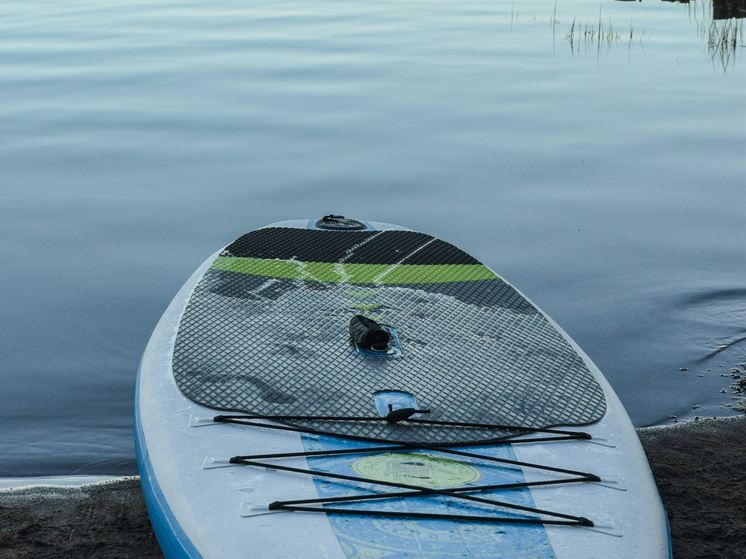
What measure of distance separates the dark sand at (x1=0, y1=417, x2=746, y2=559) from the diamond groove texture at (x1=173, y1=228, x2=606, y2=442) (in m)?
0.53

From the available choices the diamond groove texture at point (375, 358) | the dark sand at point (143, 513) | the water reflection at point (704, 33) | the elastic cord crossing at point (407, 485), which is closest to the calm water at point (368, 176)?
the water reflection at point (704, 33)

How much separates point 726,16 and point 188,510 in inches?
450

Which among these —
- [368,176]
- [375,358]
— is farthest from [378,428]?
[368,176]

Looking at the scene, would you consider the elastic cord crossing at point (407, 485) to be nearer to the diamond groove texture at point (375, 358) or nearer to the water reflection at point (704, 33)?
the diamond groove texture at point (375, 358)

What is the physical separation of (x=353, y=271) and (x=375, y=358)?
Answer: 2.26 ft

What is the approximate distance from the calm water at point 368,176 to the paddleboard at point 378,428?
75cm

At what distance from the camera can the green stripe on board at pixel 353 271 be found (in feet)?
10.6

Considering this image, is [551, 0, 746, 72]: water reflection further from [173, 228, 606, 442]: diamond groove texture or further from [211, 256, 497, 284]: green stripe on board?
[173, 228, 606, 442]: diamond groove texture

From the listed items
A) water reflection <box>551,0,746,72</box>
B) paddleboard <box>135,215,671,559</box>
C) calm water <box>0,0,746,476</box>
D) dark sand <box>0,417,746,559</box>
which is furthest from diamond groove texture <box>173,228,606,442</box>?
water reflection <box>551,0,746,72</box>

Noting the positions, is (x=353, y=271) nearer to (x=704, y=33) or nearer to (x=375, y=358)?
(x=375, y=358)

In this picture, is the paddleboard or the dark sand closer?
the paddleboard

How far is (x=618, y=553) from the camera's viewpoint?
6.14 feet

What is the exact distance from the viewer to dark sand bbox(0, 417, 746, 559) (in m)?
2.47

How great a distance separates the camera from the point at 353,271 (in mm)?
3268
